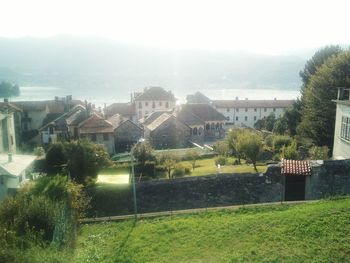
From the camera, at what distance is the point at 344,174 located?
20797 mm

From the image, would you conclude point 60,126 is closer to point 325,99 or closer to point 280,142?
point 280,142

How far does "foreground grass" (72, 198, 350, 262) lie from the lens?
12.4m

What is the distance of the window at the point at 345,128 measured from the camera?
27.6m

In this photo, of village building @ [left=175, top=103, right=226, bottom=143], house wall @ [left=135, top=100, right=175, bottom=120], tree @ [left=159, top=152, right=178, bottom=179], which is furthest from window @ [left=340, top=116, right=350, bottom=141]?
house wall @ [left=135, top=100, right=175, bottom=120]

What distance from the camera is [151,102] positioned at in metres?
86.9

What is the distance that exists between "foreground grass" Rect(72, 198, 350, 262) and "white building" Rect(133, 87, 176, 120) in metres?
70.0

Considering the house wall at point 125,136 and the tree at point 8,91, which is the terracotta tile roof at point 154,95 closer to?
the house wall at point 125,136

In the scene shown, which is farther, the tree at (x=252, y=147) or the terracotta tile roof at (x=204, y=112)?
the terracotta tile roof at (x=204, y=112)

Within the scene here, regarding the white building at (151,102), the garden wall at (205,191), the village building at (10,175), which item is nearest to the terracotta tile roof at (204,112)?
the white building at (151,102)

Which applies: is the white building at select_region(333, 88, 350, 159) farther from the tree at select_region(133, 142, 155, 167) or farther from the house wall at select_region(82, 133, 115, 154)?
the house wall at select_region(82, 133, 115, 154)

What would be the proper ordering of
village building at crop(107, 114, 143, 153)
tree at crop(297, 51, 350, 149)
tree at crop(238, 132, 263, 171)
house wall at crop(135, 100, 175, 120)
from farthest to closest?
house wall at crop(135, 100, 175, 120), village building at crop(107, 114, 143, 153), tree at crop(297, 51, 350, 149), tree at crop(238, 132, 263, 171)

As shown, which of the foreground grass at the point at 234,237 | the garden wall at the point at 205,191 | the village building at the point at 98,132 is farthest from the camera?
the village building at the point at 98,132

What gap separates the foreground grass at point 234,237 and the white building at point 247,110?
241 feet

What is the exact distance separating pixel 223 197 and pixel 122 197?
5.84 m
